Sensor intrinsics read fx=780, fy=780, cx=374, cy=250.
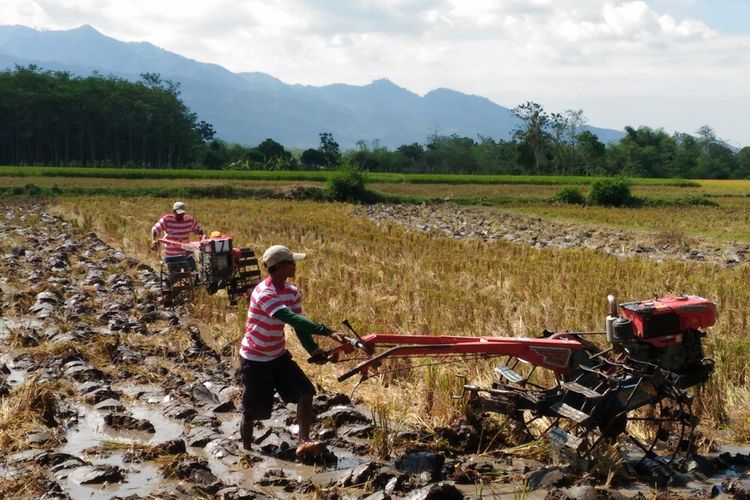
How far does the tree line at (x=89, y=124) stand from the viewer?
7569 cm

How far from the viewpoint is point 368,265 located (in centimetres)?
1329

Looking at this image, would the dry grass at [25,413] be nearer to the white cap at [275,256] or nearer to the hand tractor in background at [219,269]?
the white cap at [275,256]

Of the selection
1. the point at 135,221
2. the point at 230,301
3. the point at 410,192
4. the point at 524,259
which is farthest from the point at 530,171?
the point at 230,301

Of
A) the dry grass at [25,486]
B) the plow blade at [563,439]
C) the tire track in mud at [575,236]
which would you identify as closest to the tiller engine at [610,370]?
the plow blade at [563,439]

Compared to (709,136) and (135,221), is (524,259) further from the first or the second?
(709,136)

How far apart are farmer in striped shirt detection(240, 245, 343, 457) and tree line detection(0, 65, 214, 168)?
77008 millimetres

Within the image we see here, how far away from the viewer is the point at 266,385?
5.56 m

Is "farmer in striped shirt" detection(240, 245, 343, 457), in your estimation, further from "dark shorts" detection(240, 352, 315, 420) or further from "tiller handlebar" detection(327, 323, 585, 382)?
"tiller handlebar" detection(327, 323, 585, 382)

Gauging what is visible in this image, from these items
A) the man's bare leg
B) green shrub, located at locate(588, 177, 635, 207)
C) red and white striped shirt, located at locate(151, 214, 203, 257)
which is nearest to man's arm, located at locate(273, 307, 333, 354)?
the man's bare leg

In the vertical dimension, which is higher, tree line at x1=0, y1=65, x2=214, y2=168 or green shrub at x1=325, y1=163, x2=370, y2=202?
tree line at x1=0, y1=65, x2=214, y2=168

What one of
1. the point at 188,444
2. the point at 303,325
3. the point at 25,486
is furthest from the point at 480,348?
the point at 25,486

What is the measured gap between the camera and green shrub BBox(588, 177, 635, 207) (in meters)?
35.2

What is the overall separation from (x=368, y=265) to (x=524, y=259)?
10.1 ft

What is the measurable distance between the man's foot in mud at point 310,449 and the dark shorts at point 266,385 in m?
0.40
